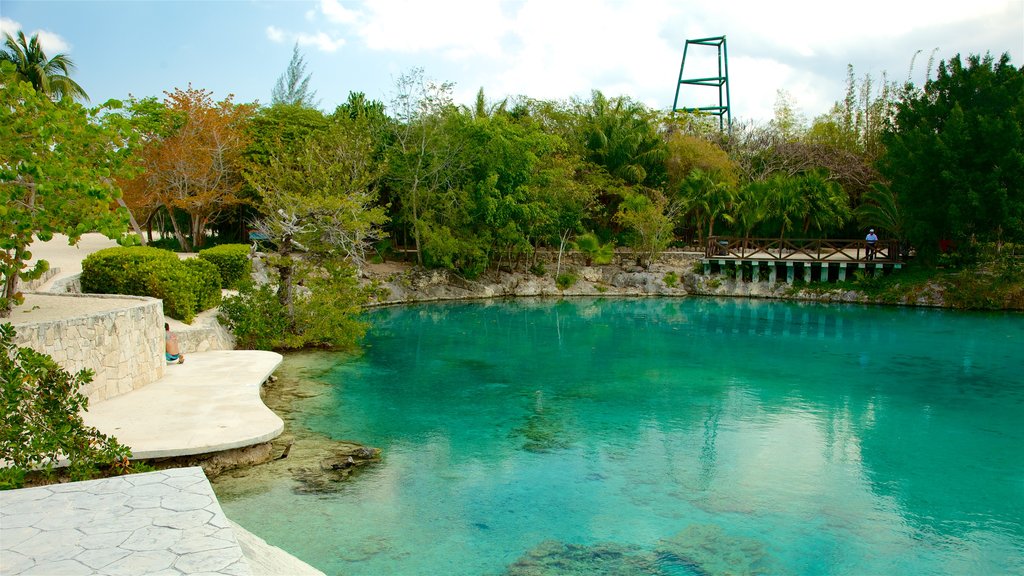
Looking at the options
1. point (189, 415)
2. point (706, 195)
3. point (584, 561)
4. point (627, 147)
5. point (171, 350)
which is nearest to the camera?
point (584, 561)

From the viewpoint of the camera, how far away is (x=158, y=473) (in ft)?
21.4

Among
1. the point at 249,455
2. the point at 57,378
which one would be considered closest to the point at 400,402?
the point at 249,455

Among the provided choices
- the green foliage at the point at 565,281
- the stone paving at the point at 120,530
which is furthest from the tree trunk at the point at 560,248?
the stone paving at the point at 120,530

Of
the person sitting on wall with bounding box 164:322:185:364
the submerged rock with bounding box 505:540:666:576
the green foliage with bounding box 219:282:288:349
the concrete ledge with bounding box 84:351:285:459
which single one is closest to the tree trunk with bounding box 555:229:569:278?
the green foliage with bounding box 219:282:288:349

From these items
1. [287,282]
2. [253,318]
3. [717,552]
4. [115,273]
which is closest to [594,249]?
[287,282]

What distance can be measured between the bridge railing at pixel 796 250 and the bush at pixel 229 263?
22567mm

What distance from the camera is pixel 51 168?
848 centimetres

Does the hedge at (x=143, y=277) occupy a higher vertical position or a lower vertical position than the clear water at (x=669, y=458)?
higher

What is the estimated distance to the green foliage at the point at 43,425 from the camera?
7.10 metres

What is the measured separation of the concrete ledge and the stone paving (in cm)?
234

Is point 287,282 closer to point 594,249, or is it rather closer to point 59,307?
point 59,307

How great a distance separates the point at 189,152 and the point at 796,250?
26889mm

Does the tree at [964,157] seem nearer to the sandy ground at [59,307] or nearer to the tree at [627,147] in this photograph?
the tree at [627,147]

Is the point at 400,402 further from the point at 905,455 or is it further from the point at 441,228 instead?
the point at 441,228
